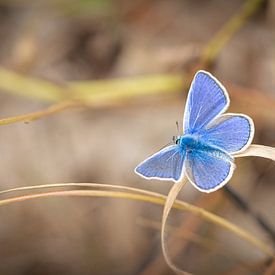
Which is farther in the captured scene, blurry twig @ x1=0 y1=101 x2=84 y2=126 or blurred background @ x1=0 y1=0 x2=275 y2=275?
blurred background @ x1=0 y1=0 x2=275 y2=275

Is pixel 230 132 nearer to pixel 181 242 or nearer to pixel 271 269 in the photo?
pixel 271 269

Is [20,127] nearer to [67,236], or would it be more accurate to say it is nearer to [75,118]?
[75,118]

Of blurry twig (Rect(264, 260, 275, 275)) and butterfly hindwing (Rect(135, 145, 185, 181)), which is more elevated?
butterfly hindwing (Rect(135, 145, 185, 181))

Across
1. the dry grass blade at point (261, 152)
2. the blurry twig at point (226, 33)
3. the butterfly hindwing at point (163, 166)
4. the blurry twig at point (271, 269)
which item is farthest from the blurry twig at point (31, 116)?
the blurry twig at point (226, 33)

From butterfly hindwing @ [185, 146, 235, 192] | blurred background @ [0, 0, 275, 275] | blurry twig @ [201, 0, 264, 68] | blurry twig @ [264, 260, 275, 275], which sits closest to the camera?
butterfly hindwing @ [185, 146, 235, 192]

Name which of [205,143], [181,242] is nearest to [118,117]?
[181,242]

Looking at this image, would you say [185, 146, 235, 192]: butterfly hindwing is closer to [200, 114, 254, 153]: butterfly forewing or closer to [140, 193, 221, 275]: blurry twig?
[200, 114, 254, 153]: butterfly forewing

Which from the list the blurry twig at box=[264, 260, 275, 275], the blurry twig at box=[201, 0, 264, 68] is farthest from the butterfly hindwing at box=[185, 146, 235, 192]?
the blurry twig at box=[201, 0, 264, 68]

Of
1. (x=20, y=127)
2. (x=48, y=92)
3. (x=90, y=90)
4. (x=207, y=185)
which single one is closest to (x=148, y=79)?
(x=90, y=90)
